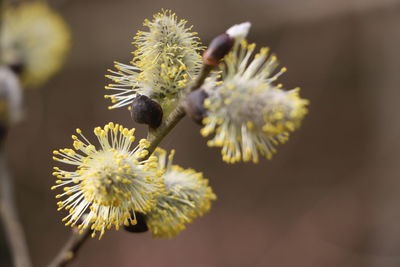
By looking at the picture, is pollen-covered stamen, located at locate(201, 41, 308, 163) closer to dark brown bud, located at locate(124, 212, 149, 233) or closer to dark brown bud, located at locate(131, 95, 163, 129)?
dark brown bud, located at locate(131, 95, 163, 129)

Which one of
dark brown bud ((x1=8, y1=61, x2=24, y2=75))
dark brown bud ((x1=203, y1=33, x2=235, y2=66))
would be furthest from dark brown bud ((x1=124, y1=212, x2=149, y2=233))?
dark brown bud ((x1=8, y1=61, x2=24, y2=75))

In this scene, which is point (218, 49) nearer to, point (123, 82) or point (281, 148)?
point (123, 82)

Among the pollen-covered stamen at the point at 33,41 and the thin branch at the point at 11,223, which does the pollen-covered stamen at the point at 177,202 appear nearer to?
the thin branch at the point at 11,223

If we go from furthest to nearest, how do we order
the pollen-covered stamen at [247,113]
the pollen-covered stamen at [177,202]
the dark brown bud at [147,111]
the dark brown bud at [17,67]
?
the dark brown bud at [17,67] < the pollen-covered stamen at [177,202] < the dark brown bud at [147,111] < the pollen-covered stamen at [247,113]

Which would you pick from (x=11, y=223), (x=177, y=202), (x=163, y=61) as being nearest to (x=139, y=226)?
(x=177, y=202)

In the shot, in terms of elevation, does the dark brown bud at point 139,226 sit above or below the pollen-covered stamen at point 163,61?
below

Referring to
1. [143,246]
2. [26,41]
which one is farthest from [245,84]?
[143,246]

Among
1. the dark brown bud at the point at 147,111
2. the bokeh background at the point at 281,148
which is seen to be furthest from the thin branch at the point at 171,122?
the bokeh background at the point at 281,148

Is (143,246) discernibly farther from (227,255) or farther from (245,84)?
(245,84)
